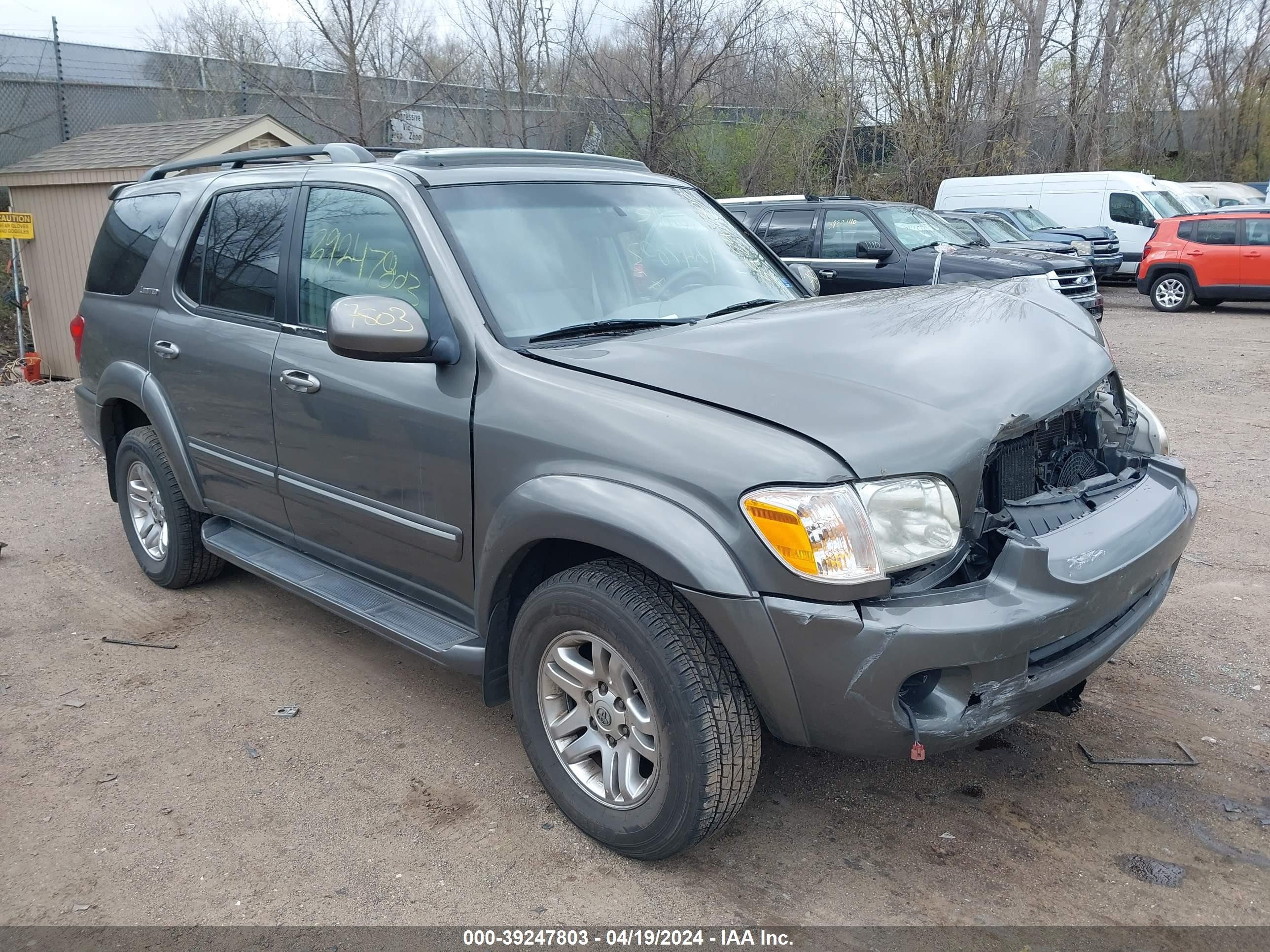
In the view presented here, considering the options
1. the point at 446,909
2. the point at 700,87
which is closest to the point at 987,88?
the point at 700,87

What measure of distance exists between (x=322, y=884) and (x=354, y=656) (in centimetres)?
156

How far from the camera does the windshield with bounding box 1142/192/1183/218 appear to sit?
66.6ft

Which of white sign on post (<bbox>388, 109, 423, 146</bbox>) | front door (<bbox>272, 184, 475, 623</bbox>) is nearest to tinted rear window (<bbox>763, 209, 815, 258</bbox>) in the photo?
white sign on post (<bbox>388, 109, 423, 146</bbox>)

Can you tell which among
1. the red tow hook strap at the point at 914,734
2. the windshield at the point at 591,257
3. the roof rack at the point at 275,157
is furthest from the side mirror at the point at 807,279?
the red tow hook strap at the point at 914,734

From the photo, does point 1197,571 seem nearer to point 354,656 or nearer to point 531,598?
point 531,598

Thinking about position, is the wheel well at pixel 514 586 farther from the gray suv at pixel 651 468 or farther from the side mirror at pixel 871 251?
the side mirror at pixel 871 251

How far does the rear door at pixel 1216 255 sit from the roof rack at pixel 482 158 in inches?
597

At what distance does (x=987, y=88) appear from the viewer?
971 inches

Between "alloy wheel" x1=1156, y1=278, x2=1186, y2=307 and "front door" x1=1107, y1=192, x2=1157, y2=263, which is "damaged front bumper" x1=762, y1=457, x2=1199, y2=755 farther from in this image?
"front door" x1=1107, y1=192, x2=1157, y2=263

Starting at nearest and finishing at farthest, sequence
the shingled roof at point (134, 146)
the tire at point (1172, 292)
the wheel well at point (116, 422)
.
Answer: the wheel well at point (116, 422) < the shingled roof at point (134, 146) < the tire at point (1172, 292)

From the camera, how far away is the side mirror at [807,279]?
4.36m

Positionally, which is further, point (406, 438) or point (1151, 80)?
point (1151, 80)

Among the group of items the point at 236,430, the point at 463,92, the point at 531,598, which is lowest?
the point at 531,598

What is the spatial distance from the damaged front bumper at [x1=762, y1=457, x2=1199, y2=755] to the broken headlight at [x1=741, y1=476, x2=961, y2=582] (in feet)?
0.28
